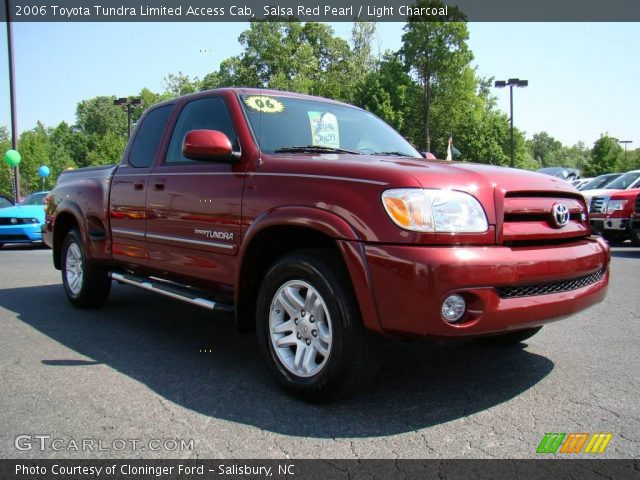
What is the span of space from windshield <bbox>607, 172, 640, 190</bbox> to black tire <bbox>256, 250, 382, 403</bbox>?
39.8 feet

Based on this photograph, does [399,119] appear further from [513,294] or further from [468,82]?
[513,294]

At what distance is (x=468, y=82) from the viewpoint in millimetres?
49594

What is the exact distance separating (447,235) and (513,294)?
18.6 inches

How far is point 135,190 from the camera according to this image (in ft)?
15.1

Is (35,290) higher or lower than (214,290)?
lower

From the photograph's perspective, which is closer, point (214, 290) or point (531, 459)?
point (531, 459)

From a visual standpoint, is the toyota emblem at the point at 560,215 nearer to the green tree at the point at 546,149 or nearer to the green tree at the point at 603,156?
the green tree at the point at 603,156

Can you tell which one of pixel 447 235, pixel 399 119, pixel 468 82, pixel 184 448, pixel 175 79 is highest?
pixel 175 79

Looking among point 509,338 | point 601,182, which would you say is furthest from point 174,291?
point 601,182

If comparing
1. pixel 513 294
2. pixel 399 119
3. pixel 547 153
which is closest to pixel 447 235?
pixel 513 294

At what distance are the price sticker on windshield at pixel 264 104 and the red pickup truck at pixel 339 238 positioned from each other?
0.01 meters

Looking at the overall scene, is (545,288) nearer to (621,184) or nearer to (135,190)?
(135,190)

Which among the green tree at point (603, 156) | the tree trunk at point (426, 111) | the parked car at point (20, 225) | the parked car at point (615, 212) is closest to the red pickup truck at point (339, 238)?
the parked car at point (615, 212)

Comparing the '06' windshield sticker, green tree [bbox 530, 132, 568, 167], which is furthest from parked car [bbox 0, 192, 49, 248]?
green tree [bbox 530, 132, 568, 167]
